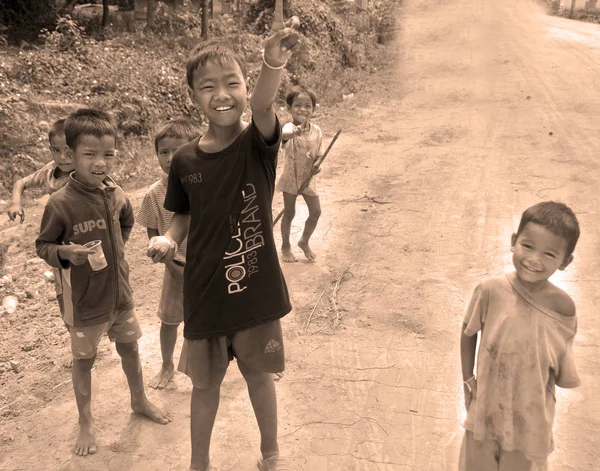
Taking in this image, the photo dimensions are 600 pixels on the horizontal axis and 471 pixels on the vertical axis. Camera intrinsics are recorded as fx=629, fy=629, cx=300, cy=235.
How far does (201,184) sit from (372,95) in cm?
990

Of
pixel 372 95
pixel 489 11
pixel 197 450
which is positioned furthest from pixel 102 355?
pixel 489 11

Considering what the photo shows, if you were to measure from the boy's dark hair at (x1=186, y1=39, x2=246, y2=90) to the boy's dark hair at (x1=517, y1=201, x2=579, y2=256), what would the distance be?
1193 mm

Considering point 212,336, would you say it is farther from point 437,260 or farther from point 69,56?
point 69,56

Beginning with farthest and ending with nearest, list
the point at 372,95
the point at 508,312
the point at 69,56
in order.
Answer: the point at 372,95
the point at 69,56
the point at 508,312

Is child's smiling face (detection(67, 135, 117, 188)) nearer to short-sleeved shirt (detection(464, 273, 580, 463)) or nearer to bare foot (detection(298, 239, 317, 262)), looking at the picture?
short-sleeved shirt (detection(464, 273, 580, 463))

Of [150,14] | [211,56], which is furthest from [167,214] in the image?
[150,14]

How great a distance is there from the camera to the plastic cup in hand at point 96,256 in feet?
9.07

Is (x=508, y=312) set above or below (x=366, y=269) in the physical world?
above

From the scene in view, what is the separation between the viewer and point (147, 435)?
3.21 m

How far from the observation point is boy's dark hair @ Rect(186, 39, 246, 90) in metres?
2.32

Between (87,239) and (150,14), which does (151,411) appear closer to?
(87,239)

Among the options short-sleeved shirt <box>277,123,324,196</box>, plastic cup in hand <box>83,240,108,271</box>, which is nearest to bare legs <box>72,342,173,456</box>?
plastic cup in hand <box>83,240,108,271</box>

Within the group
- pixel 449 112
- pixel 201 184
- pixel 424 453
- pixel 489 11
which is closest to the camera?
pixel 201 184

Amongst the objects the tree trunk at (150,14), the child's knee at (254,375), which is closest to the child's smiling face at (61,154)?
the child's knee at (254,375)
